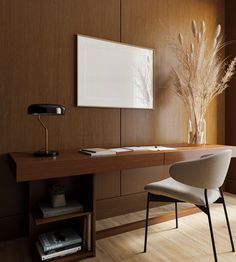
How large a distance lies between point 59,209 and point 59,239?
0.20 m

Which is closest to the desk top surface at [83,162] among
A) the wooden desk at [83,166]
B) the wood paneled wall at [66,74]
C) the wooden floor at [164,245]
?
the wooden desk at [83,166]

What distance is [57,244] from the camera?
5.33 ft

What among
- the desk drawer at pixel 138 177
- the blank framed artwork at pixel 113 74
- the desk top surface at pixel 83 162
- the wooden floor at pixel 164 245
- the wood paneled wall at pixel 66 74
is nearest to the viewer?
the desk top surface at pixel 83 162

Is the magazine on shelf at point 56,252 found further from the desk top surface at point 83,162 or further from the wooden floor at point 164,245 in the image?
the desk top surface at point 83,162

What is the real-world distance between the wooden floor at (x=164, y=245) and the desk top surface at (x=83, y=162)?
1.91ft

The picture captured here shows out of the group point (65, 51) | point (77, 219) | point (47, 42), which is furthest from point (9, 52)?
point (77, 219)

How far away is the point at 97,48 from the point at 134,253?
1.70 meters

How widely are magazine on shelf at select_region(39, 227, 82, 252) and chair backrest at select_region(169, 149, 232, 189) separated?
0.81 meters

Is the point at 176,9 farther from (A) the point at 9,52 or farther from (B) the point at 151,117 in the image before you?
(A) the point at 9,52

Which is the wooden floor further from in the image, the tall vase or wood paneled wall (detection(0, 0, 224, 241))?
the tall vase

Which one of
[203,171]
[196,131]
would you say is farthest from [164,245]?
[196,131]

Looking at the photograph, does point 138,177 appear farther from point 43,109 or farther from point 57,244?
point 43,109

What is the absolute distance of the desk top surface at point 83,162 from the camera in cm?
144

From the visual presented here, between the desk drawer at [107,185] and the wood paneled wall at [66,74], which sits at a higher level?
the wood paneled wall at [66,74]
